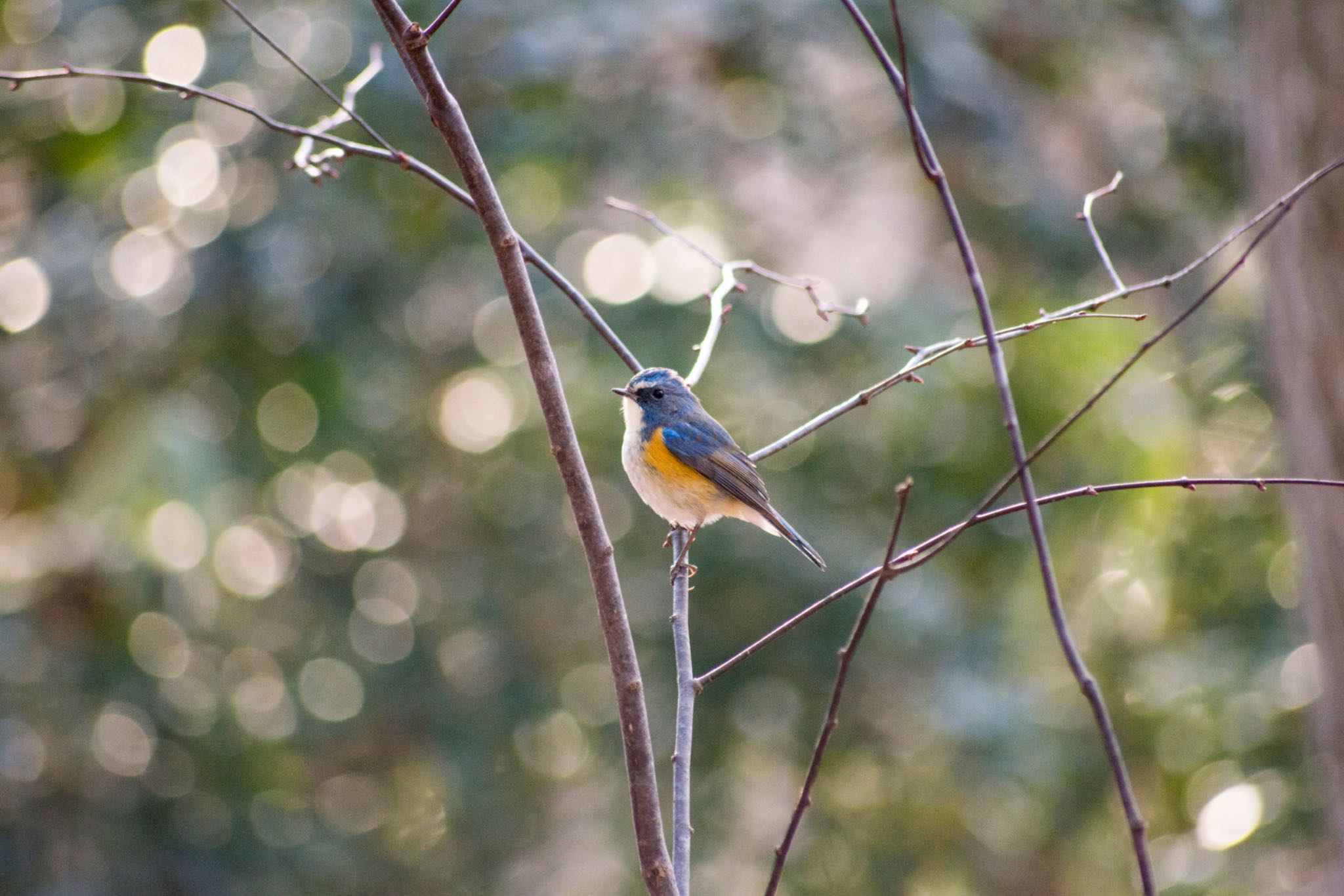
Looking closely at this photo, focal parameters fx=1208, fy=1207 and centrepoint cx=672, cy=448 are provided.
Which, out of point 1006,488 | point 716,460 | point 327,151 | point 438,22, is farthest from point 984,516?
point 716,460

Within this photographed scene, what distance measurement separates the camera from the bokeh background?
5.87 m

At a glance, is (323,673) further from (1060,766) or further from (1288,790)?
(1288,790)

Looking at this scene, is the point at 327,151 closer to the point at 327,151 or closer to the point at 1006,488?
the point at 327,151

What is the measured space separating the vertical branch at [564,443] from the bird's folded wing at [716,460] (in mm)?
2262

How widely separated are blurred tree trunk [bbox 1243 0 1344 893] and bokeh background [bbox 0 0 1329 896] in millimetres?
1845

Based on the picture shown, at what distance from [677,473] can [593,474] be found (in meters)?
2.94

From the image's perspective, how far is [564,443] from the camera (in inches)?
62.4

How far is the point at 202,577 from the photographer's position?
5.80 meters

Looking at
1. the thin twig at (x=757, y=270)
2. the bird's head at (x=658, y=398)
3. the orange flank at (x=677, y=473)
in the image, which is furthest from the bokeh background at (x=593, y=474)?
the thin twig at (x=757, y=270)

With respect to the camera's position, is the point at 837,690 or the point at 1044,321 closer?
the point at 837,690

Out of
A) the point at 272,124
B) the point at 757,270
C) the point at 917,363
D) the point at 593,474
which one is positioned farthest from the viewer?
the point at 593,474

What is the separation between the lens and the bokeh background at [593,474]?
19.2ft

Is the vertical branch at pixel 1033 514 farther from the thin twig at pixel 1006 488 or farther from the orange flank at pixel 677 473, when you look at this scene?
the orange flank at pixel 677 473

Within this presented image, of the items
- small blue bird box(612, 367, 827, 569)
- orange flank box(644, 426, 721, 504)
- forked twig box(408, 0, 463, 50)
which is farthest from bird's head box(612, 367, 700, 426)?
forked twig box(408, 0, 463, 50)
